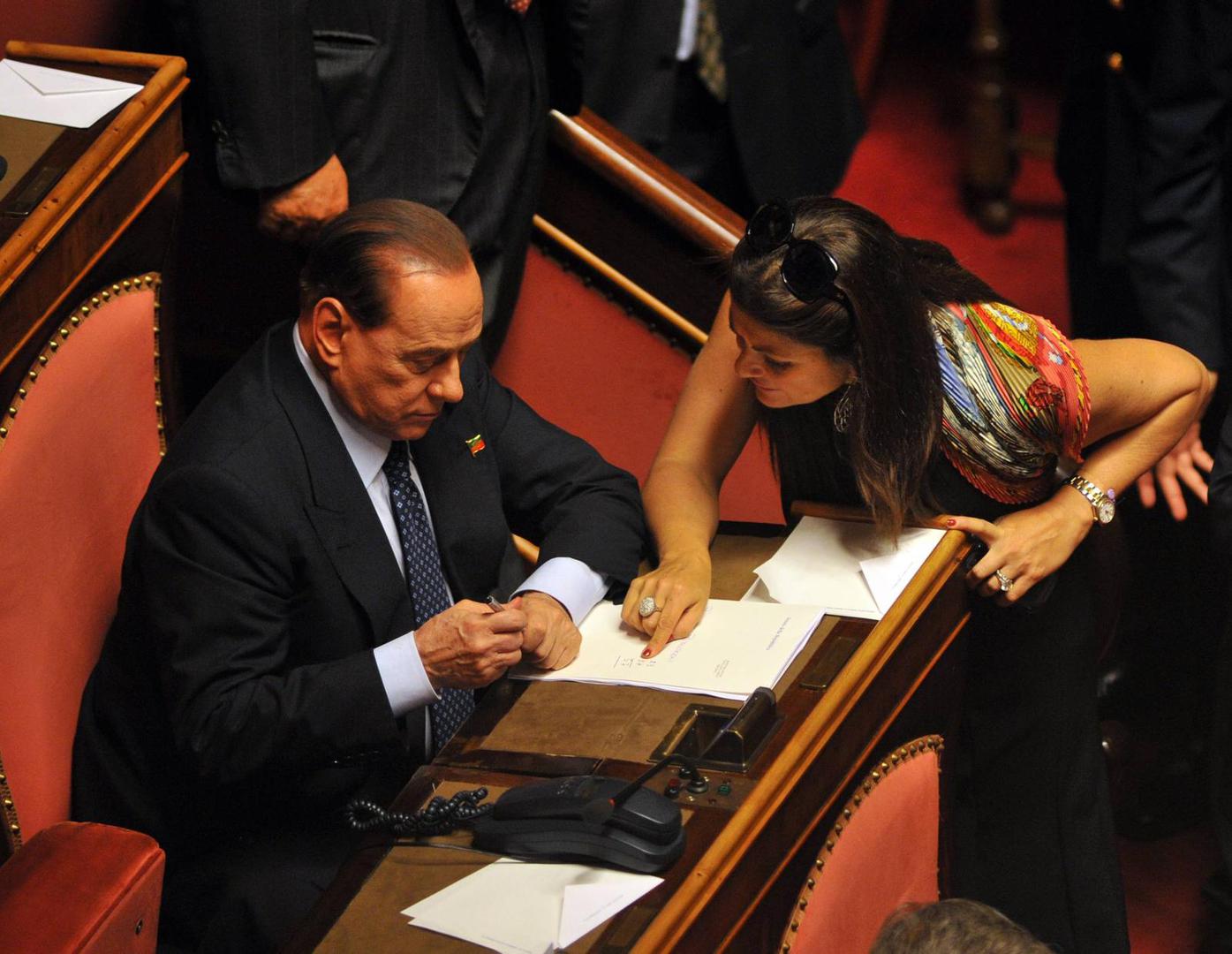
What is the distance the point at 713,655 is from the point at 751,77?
178 centimetres

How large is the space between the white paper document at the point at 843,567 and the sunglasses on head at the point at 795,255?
310 mm

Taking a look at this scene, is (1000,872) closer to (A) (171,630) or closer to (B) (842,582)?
(B) (842,582)

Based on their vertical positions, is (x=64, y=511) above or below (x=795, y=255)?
below

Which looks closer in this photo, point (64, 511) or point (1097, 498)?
point (64, 511)

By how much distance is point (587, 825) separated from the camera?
1.58m

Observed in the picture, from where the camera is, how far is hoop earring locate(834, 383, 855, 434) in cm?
201

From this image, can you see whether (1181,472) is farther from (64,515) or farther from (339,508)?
(64,515)

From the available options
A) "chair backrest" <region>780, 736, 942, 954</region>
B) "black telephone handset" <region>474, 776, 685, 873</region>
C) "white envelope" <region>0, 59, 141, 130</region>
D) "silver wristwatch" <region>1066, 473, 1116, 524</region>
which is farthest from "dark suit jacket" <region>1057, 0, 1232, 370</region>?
"white envelope" <region>0, 59, 141, 130</region>

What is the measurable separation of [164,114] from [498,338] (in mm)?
776

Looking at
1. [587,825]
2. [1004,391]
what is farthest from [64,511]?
[1004,391]

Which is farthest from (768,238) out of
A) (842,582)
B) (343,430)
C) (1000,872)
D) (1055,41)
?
(1055,41)

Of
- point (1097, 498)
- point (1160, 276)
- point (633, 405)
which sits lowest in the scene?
point (633, 405)

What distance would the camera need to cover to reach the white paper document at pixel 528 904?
1477 millimetres

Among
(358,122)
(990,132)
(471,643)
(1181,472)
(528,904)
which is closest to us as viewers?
(528,904)
